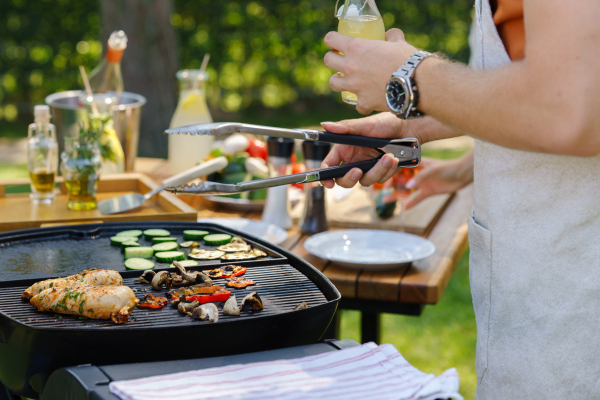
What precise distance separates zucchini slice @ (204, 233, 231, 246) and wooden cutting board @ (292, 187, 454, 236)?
71cm

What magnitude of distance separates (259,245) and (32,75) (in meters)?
7.91

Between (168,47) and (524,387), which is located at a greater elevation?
(168,47)

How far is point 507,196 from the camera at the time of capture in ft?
4.70

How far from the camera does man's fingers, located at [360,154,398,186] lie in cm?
166

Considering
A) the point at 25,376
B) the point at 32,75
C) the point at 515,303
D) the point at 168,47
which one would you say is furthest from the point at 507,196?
the point at 32,75

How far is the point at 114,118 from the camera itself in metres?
2.92

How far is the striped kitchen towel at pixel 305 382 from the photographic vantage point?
105 centimetres

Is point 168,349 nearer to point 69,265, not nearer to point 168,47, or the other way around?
point 69,265

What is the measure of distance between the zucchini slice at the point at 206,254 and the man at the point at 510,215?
0.58m

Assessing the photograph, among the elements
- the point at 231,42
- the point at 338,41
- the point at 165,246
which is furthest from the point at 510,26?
the point at 231,42

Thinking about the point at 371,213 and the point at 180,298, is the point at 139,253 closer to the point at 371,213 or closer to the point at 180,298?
the point at 180,298

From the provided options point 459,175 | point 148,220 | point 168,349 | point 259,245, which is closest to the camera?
point 168,349

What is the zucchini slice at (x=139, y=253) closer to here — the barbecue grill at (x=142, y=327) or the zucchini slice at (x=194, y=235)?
the barbecue grill at (x=142, y=327)

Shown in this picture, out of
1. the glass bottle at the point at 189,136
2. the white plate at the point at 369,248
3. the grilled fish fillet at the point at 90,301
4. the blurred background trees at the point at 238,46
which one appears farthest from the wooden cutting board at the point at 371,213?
the blurred background trees at the point at 238,46
